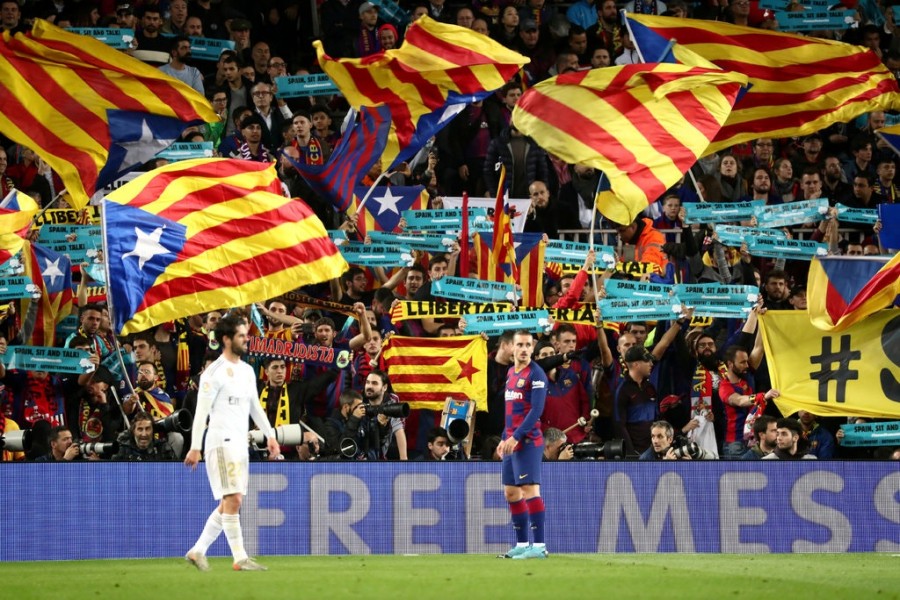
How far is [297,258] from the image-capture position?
712 inches

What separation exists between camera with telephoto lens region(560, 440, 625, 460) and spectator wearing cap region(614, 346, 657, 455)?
0.35m

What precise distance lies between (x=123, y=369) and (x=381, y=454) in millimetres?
3104

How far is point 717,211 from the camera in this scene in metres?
20.1

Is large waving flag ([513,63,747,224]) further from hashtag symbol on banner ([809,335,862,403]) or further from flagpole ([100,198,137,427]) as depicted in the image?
flagpole ([100,198,137,427])

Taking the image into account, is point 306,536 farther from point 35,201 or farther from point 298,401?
point 35,201

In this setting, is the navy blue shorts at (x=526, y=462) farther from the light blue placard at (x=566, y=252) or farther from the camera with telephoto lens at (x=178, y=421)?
the light blue placard at (x=566, y=252)

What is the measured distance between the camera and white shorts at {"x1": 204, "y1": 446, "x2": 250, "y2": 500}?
13.8 metres

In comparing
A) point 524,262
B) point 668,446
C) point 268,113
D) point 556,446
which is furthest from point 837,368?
point 268,113

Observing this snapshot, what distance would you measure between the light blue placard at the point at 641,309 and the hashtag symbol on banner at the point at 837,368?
1.81m

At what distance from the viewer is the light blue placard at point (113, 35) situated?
2133 cm

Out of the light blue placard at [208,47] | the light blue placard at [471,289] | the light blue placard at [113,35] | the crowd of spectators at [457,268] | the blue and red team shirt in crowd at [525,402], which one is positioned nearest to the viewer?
the blue and red team shirt in crowd at [525,402]

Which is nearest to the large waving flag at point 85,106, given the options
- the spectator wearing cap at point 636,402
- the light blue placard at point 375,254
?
the light blue placard at point 375,254

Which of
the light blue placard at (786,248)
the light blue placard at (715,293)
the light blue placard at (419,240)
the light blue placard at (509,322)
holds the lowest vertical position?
the light blue placard at (509,322)

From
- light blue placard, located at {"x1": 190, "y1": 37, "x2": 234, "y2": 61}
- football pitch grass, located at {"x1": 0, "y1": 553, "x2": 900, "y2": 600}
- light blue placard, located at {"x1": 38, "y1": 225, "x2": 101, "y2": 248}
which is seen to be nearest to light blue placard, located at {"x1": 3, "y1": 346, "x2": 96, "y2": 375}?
light blue placard, located at {"x1": 38, "y1": 225, "x2": 101, "y2": 248}
